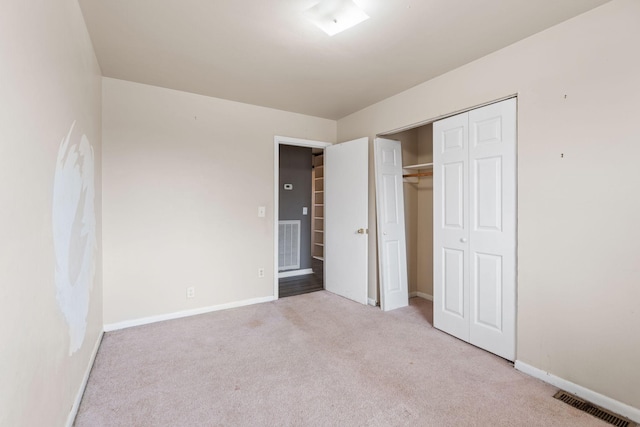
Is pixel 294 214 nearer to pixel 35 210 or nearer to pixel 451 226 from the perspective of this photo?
pixel 451 226

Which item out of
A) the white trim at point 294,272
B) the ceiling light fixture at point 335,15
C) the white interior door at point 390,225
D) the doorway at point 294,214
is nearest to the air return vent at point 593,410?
the white interior door at point 390,225

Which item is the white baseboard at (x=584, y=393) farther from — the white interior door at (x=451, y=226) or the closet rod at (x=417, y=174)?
the closet rod at (x=417, y=174)

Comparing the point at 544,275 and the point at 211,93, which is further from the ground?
the point at 211,93

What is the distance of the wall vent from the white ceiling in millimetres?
2614

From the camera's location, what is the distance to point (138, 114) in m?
3.04

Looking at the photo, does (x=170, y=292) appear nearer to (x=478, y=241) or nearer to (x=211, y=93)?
(x=211, y=93)

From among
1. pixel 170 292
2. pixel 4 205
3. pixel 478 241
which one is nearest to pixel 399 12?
pixel 478 241

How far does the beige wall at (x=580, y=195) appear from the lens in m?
1.77

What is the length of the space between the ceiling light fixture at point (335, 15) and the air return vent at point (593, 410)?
2744 millimetres

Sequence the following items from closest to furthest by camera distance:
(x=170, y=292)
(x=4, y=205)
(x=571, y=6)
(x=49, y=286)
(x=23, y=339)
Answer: (x=4, y=205) → (x=23, y=339) → (x=49, y=286) → (x=571, y=6) → (x=170, y=292)

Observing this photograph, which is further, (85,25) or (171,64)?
(171,64)

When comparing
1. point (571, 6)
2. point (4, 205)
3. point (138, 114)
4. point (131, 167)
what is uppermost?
point (571, 6)

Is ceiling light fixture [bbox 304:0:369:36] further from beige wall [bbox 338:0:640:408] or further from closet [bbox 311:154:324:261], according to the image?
closet [bbox 311:154:324:261]

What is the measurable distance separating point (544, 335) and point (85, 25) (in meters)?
3.87
